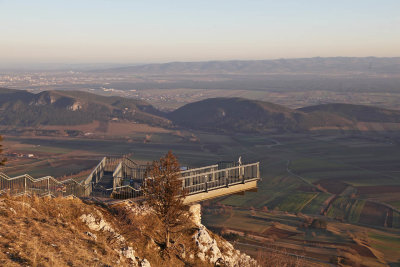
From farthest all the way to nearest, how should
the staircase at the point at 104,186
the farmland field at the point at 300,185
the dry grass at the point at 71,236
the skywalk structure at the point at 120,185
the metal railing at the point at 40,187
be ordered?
the farmland field at the point at 300,185 → the staircase at the point at 104,186 → the skywalk structure at the point at 120,185 → the metal railing at the point at 40,187 → the dry grass at the point at 71,236

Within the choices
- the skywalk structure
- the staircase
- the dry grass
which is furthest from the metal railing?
the dry grass

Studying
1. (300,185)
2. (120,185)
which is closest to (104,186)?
(120,185)

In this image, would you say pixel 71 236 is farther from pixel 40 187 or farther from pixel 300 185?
pixel 300 185

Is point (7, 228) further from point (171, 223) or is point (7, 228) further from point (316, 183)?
point (316, 183)

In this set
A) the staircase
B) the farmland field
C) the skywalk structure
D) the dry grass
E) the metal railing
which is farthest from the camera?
the farmland field

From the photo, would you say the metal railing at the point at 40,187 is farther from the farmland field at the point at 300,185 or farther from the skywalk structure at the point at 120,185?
the farmland field at the point at 300,185

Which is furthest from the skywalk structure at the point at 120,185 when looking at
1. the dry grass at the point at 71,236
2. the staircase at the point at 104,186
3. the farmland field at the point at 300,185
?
the farmland field at the point at 300,185

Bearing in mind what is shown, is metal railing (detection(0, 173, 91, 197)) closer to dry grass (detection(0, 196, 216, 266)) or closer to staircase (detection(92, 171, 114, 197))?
staircase (detection(92, 171, 114, 197))

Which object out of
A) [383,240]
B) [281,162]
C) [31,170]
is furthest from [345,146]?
[31,170]
